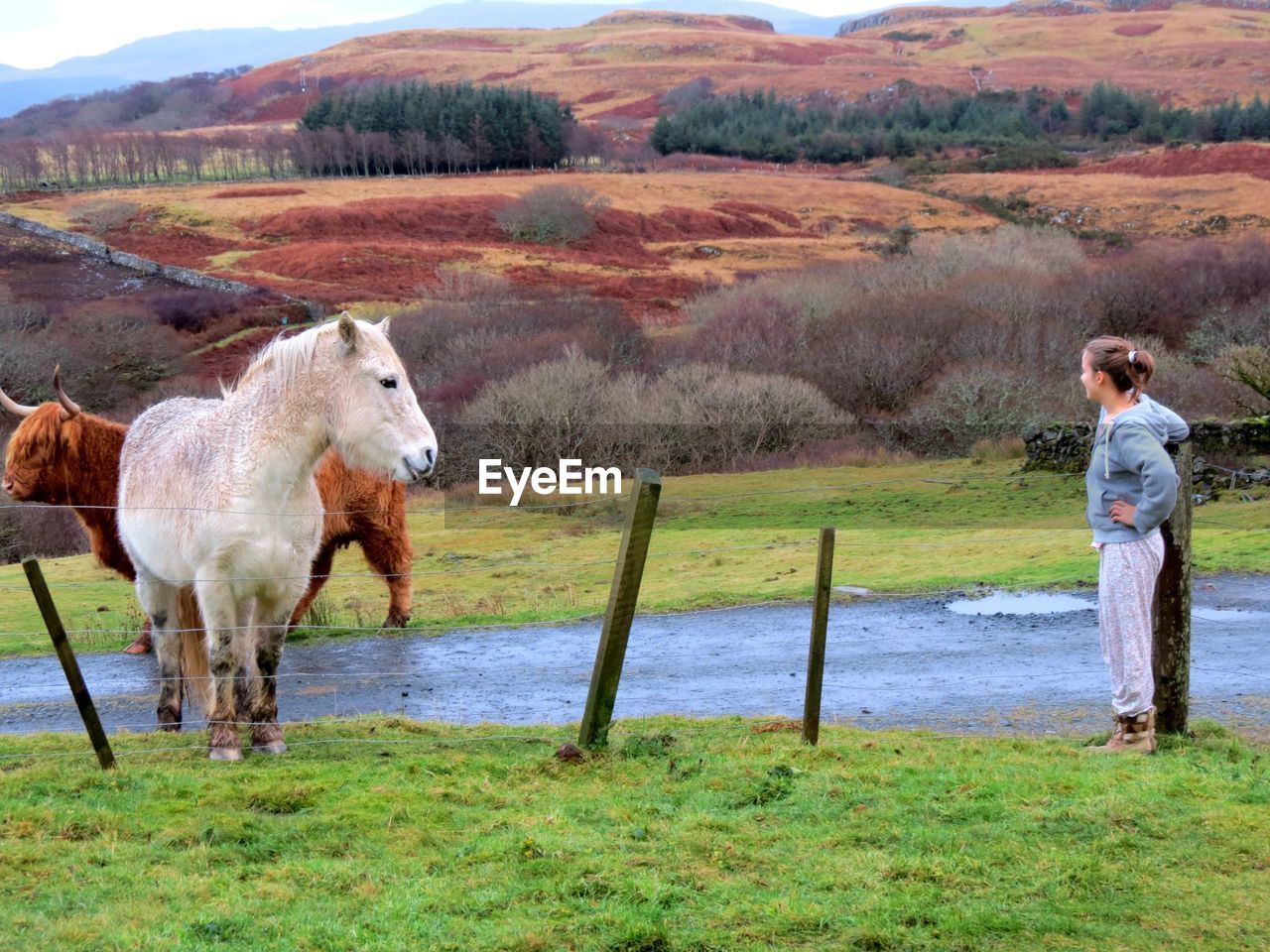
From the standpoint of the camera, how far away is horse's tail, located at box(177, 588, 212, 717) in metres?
8.65

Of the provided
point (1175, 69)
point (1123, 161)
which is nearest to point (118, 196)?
point (1123, 161)

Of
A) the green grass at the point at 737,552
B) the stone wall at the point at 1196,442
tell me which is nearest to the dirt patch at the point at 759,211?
the green grass at the point at 737,552

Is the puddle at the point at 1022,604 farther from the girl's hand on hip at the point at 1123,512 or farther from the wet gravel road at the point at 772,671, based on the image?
the girl's hand on hip at the point at 1123,512

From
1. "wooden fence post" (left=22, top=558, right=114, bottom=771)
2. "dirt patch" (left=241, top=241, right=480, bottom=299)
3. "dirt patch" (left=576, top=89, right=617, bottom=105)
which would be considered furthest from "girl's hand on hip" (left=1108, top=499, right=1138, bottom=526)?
"dirt patch" (left=576, top=89, right=617, bottom=105)

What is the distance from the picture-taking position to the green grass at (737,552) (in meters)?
15.9

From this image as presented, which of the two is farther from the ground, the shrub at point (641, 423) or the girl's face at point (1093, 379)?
the girl's face at point (1093, 379)

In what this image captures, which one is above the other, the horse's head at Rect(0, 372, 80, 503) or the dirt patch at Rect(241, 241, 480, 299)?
the horse's head at Rect(0, 372, 80, 503)

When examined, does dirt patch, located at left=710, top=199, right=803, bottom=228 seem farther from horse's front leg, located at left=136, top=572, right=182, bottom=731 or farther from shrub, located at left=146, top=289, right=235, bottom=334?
horse's front leg, located at left=136, top=572, right=182, bottom=731

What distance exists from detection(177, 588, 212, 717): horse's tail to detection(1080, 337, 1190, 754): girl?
561 centimetres

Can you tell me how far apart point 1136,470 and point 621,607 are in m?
2.91

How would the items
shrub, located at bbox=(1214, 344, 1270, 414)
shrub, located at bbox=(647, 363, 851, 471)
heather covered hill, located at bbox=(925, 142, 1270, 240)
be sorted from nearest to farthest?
1. shrub, located at bbox=(1214, 344, 1270, 414)
2. shrub, located at bbox=(647, 363, 851, 471)
3. heather covered hill, located at bbox=(925, 142, 1270, 240)

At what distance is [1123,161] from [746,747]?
12917 cm

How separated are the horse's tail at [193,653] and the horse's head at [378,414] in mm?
1844

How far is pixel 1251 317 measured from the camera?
50.3m
